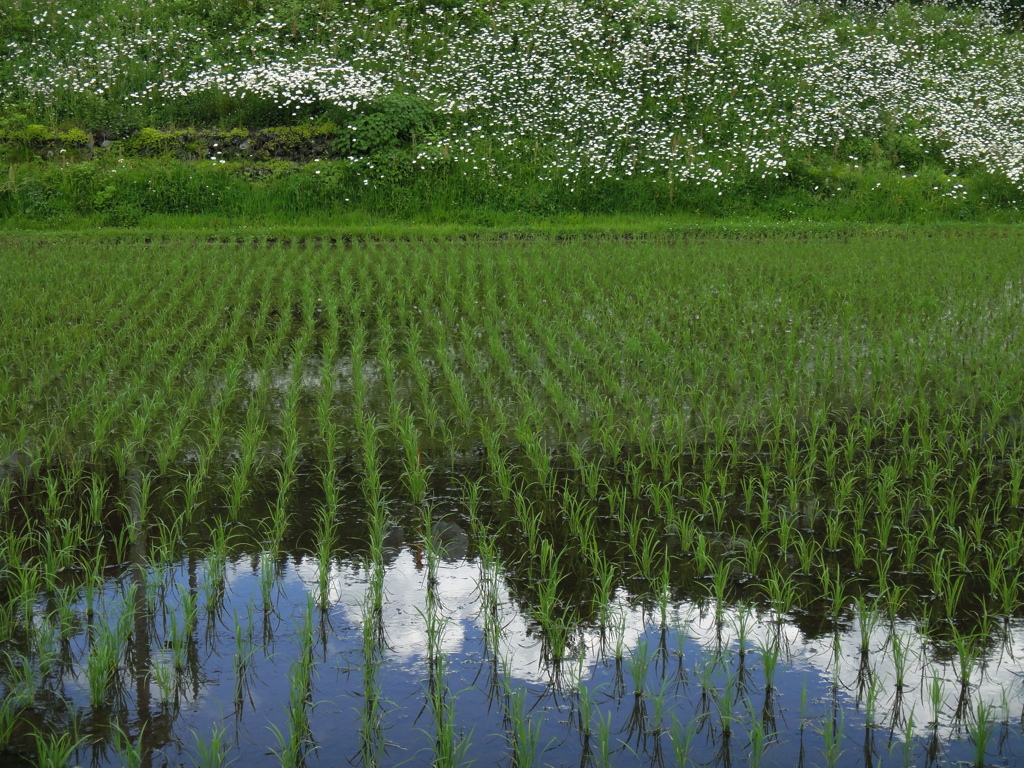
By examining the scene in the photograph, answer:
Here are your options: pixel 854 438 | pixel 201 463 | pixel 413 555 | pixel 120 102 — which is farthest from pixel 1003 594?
pixel 120 102

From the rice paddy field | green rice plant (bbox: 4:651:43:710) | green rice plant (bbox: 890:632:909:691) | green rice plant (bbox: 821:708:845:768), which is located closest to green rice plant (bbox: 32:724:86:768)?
the rice paddy field

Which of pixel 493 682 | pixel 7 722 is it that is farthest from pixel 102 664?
pixel 493 682

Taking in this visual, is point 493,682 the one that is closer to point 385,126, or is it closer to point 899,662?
point 899,662

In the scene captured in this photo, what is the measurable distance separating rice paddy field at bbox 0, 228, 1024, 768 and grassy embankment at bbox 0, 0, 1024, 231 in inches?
233

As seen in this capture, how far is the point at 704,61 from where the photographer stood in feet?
52.5

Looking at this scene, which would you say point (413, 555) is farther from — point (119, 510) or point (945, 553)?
point (945, 553)

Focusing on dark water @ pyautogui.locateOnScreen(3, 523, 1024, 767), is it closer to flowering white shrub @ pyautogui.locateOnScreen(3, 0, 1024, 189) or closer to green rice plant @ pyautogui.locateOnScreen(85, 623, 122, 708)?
green rice plant @ pyautogui.locateOnScreen(85, 623, 122, 708)

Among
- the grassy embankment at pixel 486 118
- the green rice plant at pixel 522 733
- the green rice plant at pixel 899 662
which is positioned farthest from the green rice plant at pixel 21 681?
the grassy embankment at pixel 486 118

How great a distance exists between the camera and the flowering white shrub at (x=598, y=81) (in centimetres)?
1415

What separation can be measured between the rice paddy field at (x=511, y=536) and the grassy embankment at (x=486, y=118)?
593cm

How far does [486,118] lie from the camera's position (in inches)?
576

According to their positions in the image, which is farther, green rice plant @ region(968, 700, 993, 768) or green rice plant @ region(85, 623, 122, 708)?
green rice plant @ region(85, 623, 122, 708)

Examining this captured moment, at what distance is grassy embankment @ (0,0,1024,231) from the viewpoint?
43.3 feet

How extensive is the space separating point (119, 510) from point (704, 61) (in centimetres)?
1418
